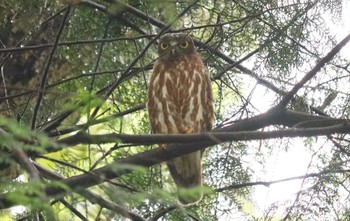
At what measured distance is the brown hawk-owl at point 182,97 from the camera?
298cm

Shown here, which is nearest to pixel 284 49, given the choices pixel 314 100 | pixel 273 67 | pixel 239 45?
pixel 273 67

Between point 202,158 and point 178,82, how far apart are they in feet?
1.23

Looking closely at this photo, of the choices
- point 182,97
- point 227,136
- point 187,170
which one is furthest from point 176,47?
point 227,136

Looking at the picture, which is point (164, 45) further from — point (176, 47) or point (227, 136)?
point (227, 136)

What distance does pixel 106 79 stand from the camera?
2.93m

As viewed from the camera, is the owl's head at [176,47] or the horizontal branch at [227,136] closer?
the horizontal branch at [227,136]

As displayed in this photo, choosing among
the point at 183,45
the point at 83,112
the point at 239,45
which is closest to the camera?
the point at 83,112

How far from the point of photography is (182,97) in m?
2.98

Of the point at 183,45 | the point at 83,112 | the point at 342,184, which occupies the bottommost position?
the point at 83,112

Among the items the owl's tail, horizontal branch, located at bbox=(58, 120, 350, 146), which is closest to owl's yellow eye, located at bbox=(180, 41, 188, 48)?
the owl's tail

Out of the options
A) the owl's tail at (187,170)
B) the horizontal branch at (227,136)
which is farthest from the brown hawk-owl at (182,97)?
the horizontal branch at (227,136)

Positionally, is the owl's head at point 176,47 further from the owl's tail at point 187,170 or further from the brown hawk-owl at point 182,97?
the owl's tail at point 187,170

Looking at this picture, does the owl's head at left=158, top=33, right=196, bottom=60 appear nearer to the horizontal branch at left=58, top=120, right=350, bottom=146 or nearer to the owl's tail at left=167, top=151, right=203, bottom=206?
the owl's tail at left=167, top=151, right=203, bottom=206

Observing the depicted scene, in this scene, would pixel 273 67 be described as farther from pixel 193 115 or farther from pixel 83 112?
pixel 83 112
